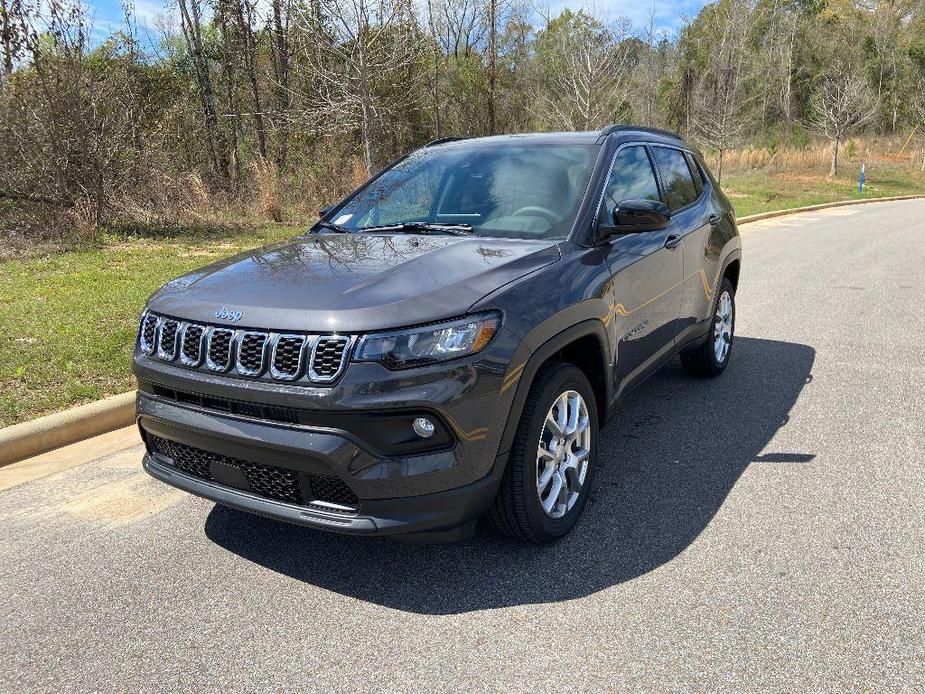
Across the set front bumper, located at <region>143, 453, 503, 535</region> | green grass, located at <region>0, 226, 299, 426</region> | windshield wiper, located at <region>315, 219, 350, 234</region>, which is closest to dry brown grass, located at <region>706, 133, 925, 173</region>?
green grass, located at <region>0, 226, 299, 426</region>

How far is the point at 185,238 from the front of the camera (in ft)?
38.8

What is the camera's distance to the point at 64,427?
15.0 feet

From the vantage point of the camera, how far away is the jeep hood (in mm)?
2629

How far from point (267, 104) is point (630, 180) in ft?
58.9

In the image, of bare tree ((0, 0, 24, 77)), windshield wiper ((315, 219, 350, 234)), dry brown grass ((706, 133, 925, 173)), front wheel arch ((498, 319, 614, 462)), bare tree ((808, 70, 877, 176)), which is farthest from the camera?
dry brown grass ((706, 133, 925, 173))

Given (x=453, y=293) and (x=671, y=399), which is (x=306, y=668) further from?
(x=671, y=399)

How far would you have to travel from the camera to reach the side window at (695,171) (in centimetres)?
533

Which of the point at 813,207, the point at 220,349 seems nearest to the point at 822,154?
the point at 813,207

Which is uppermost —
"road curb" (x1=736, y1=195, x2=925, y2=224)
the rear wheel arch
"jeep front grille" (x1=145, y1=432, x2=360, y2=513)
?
the rear wheel arch

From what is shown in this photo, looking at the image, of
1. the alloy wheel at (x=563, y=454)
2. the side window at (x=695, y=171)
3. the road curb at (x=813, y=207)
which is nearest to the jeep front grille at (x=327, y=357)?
the alloy wheel at (x=563, y=454)

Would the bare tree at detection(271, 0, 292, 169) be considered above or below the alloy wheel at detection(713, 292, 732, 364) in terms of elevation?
above

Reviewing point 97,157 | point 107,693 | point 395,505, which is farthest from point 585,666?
point 97,157

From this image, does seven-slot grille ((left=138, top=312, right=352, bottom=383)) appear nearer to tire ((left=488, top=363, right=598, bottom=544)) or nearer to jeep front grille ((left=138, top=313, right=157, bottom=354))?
jeep front grille ((left=138, top=313, right=157, bottom=354))

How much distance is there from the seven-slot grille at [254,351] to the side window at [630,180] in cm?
177
